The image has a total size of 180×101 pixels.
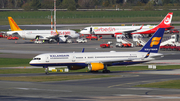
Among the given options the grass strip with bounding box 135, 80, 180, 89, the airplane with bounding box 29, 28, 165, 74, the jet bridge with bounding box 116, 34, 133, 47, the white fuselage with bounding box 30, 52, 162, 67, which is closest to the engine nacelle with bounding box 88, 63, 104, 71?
the airplane with bounding box 29, 28, 165, 74

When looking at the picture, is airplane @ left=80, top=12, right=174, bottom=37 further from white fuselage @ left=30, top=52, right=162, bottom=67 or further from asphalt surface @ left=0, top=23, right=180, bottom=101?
asphalt surface @ left=0, top=23, right=180, bottom=101

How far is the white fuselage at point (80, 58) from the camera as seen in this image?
5219cm

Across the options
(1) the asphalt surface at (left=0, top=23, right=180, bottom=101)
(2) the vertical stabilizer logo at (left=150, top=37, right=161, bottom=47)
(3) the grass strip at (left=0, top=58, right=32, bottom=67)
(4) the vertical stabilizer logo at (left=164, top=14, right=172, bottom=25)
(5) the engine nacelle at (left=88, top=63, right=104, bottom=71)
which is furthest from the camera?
(4) the vertical stabilizer logo at (left=164, top=14, right=172, bottom=25)

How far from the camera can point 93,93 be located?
34469 millimetres

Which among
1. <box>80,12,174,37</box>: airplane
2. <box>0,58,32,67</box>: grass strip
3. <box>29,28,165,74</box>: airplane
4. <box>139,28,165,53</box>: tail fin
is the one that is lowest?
<box>0,58,32,67</box>: grass strip

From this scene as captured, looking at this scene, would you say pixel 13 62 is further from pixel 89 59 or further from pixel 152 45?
pixel 152 45

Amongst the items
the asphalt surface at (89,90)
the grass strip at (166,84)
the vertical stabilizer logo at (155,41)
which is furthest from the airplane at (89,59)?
the grass strip at (166,84)

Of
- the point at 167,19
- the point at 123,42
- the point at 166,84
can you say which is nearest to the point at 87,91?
the point at 166,84

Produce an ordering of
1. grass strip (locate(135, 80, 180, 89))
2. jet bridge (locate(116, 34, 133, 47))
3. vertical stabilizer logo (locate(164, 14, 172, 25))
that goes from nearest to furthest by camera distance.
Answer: grass strip (locate(135, 80, 180, 89)), jet bridge (locate(116, 34, 133, 47)), vertical stabilizer logo (locate(164, 14, 172, 25))

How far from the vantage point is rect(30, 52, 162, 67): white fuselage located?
5219 cm

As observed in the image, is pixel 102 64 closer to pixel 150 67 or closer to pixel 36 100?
pixel 150 67

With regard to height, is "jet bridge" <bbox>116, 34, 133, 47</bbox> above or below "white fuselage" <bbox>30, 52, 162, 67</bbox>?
above

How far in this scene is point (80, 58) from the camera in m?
53.1

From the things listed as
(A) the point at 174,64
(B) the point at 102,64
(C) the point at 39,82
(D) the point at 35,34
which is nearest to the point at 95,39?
(D) the point at 35,34
